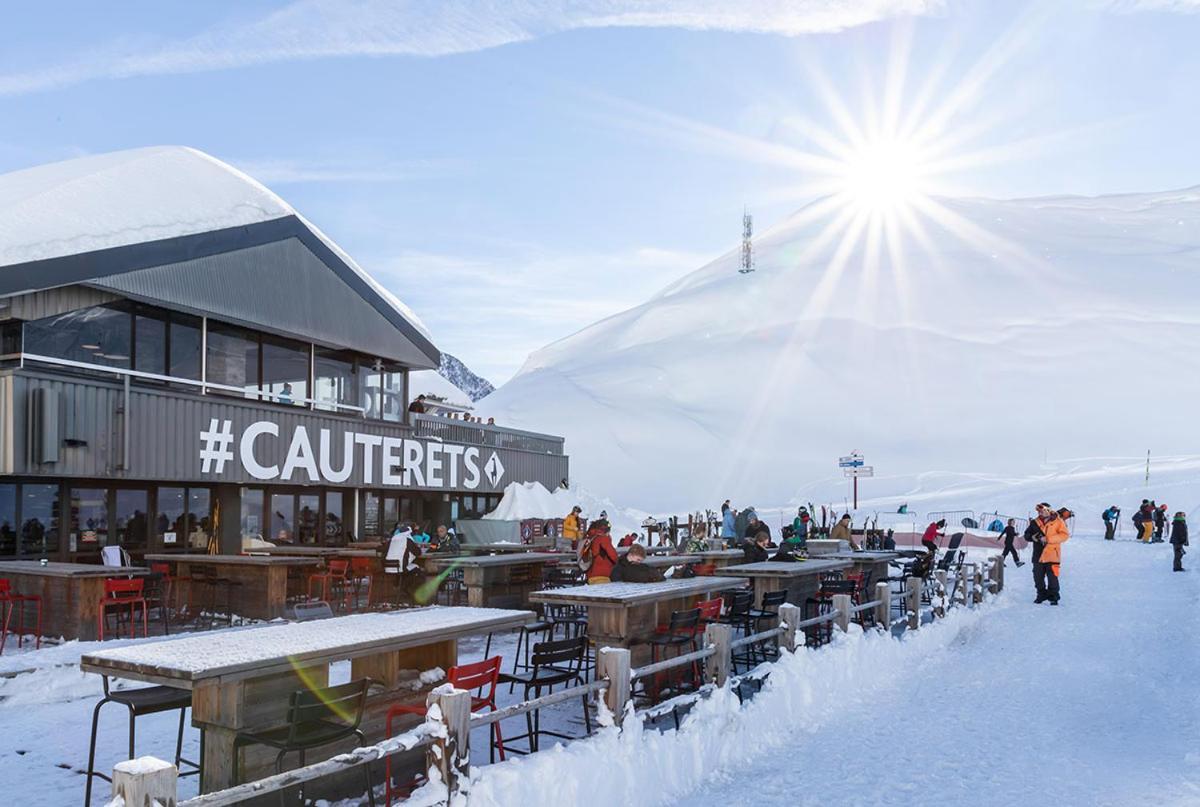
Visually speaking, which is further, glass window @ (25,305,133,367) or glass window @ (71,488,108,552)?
glass window @ (71,488,108,552)

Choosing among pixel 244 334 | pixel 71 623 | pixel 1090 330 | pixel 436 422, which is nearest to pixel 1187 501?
pixel 436 422

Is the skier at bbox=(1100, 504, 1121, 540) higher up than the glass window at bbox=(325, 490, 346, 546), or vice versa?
the glass window at bbox=(325, 490, 346, 546)

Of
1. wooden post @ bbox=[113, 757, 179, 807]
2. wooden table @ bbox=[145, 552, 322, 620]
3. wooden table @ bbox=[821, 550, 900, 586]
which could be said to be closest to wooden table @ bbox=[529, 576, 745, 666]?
wooden post @ bbox=[113, 757, 179, 807]

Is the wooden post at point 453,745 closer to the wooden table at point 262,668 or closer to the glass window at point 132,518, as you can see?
the wooden table at point 262,668

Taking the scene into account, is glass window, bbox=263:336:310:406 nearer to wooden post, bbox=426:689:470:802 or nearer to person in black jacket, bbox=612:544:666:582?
person in black jacket, bbox=612:544:666:582

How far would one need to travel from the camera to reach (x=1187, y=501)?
42.0 meters

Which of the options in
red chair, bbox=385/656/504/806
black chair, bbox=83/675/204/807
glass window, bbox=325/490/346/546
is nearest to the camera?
black chair, bbox=83/675/204/807

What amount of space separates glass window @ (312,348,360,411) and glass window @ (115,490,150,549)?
4.73m

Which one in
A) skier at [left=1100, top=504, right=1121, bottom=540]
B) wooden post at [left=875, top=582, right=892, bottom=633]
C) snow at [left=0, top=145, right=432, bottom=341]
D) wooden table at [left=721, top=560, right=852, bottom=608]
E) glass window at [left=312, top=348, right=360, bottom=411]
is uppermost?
snow at [left=0, top=145, right=432, bottom=341]

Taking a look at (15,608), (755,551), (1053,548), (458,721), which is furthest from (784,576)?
(15,608)

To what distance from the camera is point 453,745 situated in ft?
16.8

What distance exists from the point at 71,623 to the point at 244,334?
8559mm

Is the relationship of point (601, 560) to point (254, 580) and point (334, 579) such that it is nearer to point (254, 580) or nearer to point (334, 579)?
point (254, 580)

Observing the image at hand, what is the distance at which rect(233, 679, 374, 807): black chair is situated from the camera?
196 inches
